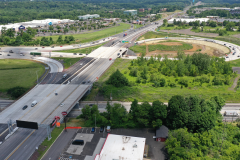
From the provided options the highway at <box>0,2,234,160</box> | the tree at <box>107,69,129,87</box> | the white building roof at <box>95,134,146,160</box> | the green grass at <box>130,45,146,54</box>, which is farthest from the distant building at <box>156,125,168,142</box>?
the green grass at <box>130,45,146,54</box>

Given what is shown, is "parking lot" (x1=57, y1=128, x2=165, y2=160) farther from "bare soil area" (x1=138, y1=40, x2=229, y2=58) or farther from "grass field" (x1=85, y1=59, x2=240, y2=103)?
"bare soil area" (x1=138, y1=40, x2=229, y2=58)

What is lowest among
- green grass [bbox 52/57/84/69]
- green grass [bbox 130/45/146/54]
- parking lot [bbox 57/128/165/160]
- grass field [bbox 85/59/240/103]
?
parking lot [bbox 57/128/165/160]

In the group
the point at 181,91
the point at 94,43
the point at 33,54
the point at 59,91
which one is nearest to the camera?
the point at 59,91

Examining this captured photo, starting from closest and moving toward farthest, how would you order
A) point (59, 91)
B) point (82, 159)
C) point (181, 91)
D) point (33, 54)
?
1. point (82, 159)
2. point (59, 91)
3. point (181, 91)
4. point (33, 54)

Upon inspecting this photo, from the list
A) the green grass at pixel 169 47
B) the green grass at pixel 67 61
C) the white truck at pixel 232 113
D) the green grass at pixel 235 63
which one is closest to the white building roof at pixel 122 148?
the white truck at pixel 232 113

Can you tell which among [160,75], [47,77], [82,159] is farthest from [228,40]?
[82,159]

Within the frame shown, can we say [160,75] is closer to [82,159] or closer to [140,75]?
[140,75]

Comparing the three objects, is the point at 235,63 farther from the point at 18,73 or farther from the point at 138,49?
the point at 18,73
